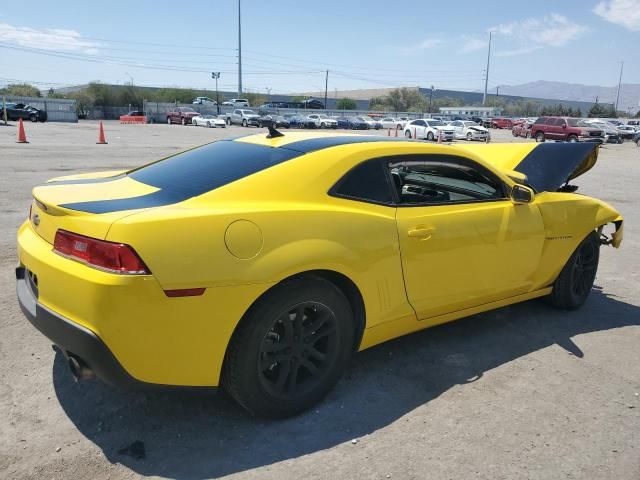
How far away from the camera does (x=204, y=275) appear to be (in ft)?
8.15

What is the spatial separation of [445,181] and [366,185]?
112cm

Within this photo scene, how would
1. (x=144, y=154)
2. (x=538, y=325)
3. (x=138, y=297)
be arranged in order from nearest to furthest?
1. (x=138, y=297)
2. (x=538, y=325)
3. (x=144, y=154)

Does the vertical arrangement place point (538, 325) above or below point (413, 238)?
below

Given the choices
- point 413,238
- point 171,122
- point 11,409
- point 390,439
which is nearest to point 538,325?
point 413,238

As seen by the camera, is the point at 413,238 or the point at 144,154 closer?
the point at 413,238

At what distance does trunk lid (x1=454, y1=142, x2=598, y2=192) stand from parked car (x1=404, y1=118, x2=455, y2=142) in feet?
101

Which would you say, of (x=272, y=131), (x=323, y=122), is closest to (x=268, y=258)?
(x=272, y=131)

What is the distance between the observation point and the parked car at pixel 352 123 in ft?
182

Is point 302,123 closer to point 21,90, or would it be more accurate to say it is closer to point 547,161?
point 547,161

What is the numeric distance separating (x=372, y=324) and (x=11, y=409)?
205cm

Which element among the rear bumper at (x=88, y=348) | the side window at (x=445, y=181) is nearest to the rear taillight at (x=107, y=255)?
the rear bumper at (x=88, y=348)

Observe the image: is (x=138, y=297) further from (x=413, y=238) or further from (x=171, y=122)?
(x=171, y=122)

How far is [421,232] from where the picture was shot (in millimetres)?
3316

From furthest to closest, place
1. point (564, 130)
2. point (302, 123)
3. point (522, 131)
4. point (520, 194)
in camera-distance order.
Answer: point (302, 123) → point (522, 131) → point (564, 130) → point (520, 194)
